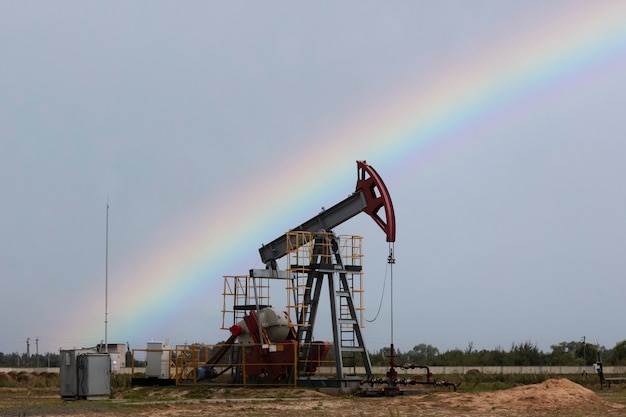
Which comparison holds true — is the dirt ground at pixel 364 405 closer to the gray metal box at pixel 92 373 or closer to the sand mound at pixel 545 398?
the sand mound at pixel 545 398

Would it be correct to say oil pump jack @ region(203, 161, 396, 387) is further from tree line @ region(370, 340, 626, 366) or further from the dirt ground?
tree line @ region(370, 340, 626, 366)

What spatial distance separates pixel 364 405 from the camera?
77.6 ft

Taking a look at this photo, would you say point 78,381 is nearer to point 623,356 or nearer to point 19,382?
point 19,382

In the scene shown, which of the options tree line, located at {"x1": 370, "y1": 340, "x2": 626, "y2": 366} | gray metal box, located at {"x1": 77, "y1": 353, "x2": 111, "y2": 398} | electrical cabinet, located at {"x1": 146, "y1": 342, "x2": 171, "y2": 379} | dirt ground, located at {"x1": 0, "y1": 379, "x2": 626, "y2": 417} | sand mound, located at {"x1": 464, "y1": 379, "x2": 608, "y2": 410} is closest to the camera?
dirt ground, located at {"x1": 0, "y1": 379, "x2": 626, "y2": 417}

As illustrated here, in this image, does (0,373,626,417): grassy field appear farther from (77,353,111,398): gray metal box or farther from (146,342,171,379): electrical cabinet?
(146,342,171,379): electrical cabinet

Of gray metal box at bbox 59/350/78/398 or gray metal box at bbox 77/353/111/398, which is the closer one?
gray metal box at bbox 77/353/111/398

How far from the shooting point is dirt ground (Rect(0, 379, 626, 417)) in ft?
69.4

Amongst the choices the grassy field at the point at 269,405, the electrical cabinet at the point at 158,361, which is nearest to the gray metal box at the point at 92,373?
the grassy field at the point at 269,405

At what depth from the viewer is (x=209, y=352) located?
32250 millimetres

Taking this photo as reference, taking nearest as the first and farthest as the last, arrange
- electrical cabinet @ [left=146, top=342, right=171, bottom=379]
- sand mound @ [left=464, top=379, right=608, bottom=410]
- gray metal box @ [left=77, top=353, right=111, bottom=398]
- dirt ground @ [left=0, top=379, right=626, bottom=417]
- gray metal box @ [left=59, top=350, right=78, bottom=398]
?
dirt ground @ [left=0, top=379, right=626, bottom=417] < sand mound @ [left=464, top=379, right=608, bottom=410] < gray metal box @ [left=77, top=353, right=111, bottom=398] < gray metal box @ [left=59, top=350, right=78, bottom=398] < electrical cabinet @ [left=146, top=342, right=171, bottom=379]

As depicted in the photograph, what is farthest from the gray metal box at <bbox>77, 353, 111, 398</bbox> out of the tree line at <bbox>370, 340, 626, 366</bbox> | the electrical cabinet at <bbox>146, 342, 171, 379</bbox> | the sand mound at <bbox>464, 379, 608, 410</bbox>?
the tree line at <bbox>370, 340, 626, 366</bbox>

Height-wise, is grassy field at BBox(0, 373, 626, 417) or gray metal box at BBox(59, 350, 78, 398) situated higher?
gray metal box at BBox(59, 350, 78, 398)

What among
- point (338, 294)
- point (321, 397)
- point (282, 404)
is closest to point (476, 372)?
point (338, 294)

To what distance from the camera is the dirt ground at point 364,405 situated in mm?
21141
